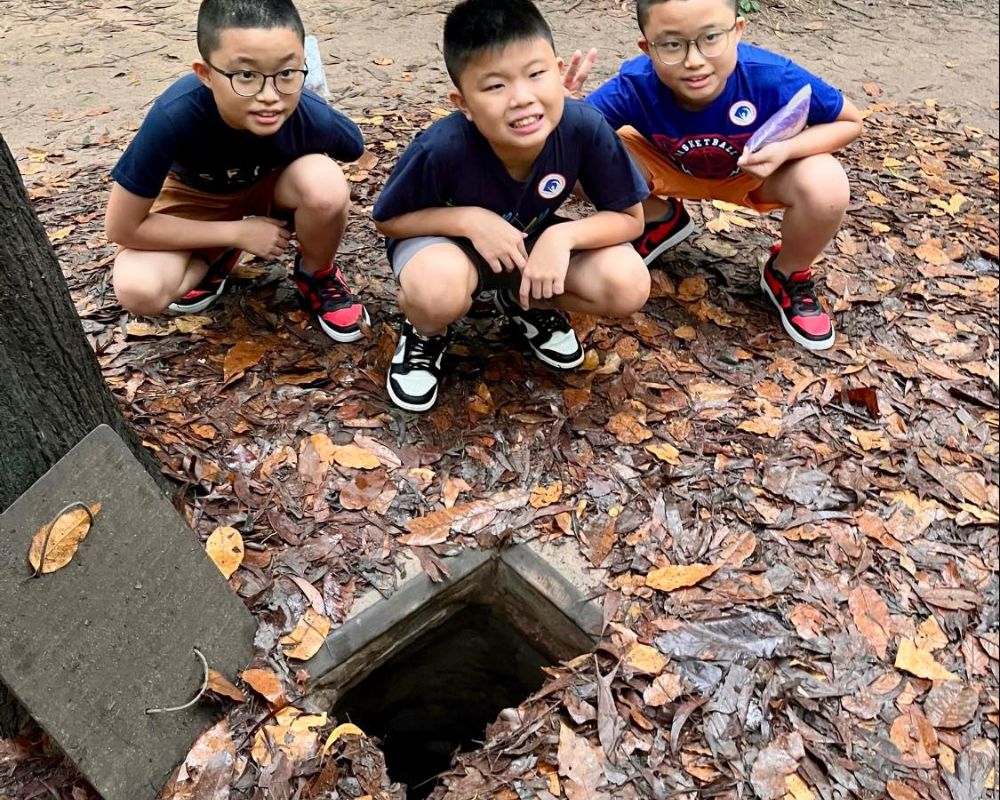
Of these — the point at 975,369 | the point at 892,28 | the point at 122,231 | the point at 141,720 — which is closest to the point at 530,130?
the point at 122,231

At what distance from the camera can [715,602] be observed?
7.08 ft

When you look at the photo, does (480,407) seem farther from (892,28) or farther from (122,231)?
(892,28)

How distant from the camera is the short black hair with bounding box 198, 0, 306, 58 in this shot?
2.15m

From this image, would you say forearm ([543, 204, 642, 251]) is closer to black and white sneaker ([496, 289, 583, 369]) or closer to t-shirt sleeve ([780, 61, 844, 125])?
black and white sneaker ([496, 289, 583, 369])

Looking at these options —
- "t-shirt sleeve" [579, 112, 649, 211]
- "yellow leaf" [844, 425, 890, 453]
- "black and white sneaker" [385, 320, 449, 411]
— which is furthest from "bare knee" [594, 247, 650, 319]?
"yellow leaf" [844, 425, 890, 453]

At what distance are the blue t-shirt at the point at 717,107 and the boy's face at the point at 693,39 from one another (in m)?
0.10

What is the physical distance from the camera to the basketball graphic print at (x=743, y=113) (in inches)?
110

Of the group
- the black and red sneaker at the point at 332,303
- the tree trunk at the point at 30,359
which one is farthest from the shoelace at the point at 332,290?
the tree trunk at the point at 30,359

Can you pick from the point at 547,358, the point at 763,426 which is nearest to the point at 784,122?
the point at 763,426

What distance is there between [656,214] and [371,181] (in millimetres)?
1486

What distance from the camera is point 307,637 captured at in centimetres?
200

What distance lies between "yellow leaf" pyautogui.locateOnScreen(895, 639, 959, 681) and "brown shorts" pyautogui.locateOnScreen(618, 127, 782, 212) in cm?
175

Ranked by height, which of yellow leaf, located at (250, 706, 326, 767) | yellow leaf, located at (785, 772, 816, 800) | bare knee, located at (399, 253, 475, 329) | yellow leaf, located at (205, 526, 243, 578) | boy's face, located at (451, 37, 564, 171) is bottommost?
yellow leaf, located at (785, 772, 816, 800)

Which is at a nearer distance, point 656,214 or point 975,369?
point 975,369
